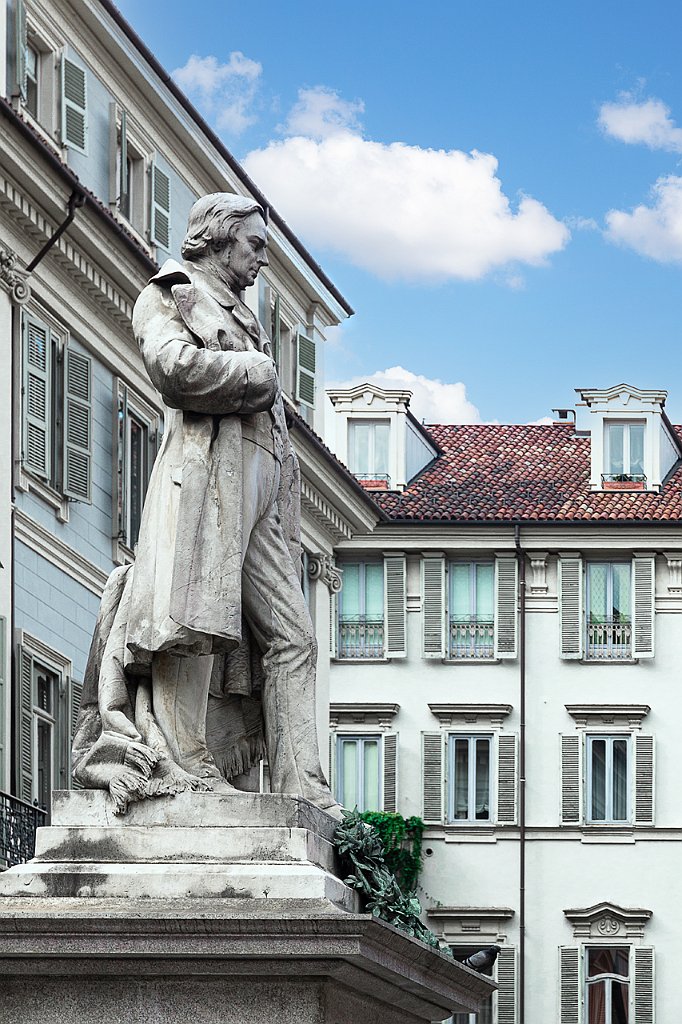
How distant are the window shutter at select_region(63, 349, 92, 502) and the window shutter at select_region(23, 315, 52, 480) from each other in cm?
52

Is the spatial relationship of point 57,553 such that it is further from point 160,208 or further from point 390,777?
point 390,777

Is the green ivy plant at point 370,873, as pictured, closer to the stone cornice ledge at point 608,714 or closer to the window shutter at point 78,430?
the window shutter at point 78,430

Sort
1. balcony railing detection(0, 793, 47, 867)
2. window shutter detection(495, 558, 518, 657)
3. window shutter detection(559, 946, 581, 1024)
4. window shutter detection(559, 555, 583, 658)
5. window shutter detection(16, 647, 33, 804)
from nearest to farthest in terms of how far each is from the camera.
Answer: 1. balcony railing detection(0, 793, 47, 867)
2. window shutter detection(16, 647, 33, 804)
3. window shutter detection(559, 946, 581, 1024)
4. window shutter detection(495, 558, 518, 657)
5. window shutter detection(559, 555, 583, 658)

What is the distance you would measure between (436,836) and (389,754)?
1959 millimetres

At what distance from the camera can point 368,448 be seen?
62.0m

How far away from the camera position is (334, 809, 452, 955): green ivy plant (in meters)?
10.6

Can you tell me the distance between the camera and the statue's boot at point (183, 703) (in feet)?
34.8

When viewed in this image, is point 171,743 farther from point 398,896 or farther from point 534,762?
point 534,762

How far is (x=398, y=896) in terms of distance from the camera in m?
11.0

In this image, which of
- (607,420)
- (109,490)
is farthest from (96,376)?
(607,420)

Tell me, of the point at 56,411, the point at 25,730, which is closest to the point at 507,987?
the point at 56,411

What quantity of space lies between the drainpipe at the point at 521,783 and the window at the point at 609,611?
142 centimetres

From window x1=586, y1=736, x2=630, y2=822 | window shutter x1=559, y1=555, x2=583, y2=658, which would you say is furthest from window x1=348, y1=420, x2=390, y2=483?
window x1=586, y1=736, x2=630, y2=822

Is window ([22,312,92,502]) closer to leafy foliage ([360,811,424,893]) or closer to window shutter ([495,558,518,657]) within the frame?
leafy foliage ([360,811,424,893])
